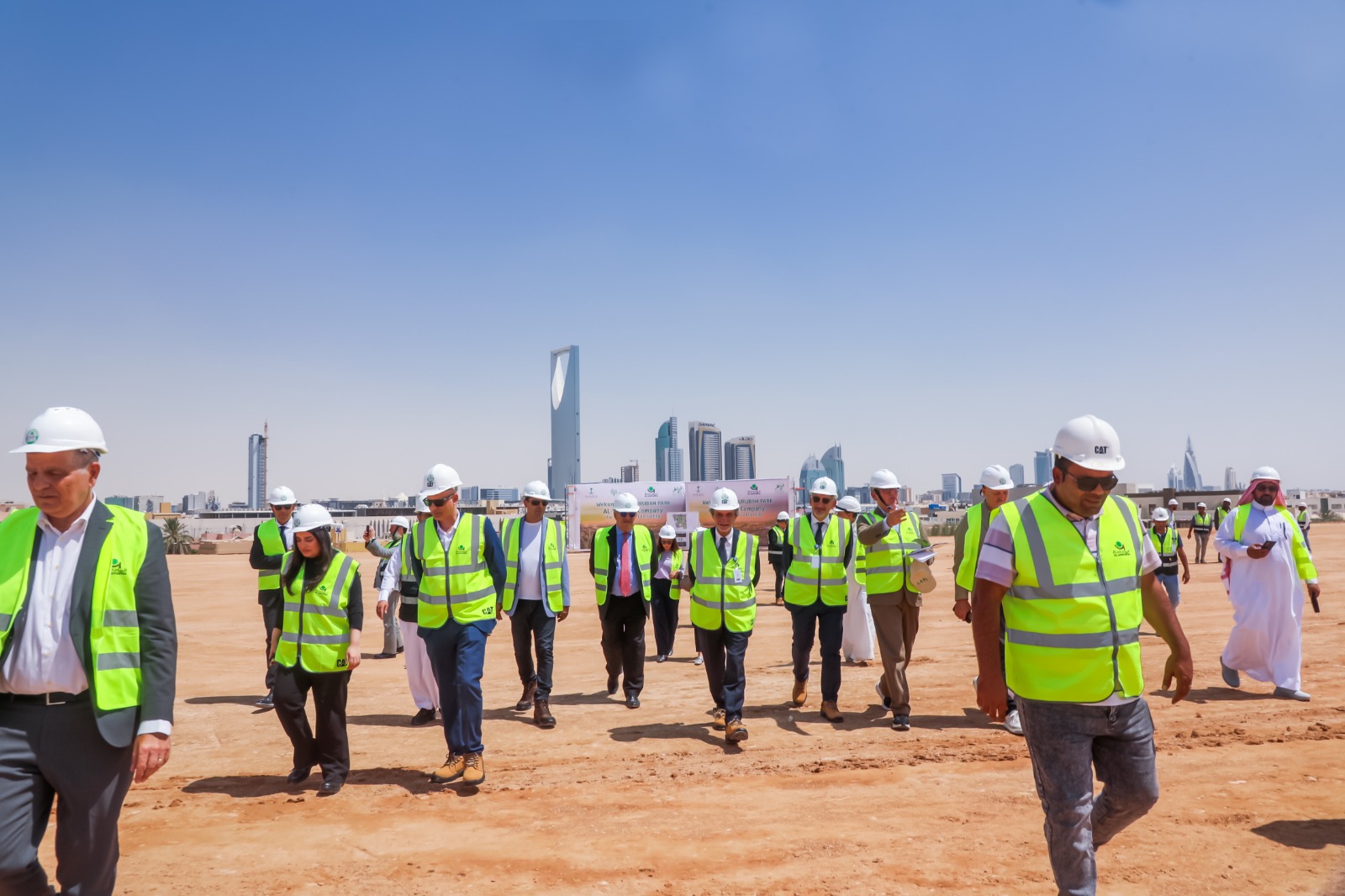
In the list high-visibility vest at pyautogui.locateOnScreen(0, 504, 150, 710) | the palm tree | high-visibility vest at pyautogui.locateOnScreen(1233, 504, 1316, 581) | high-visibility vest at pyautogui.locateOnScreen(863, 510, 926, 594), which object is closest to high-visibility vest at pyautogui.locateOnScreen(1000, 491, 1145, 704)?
high-visibility vest at pyautogui.locateOnScreen(0, 504, 150, 710)

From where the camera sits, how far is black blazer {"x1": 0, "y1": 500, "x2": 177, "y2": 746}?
298 centimetres

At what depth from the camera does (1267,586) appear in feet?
27.9

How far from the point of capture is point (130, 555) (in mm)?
3146

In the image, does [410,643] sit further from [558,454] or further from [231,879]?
[558,454]

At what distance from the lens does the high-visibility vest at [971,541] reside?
6.45 metres

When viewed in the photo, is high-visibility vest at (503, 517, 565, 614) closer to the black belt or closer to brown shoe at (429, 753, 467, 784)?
brown shoe at (429, 753, 467, 784)

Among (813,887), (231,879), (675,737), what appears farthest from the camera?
(675,737)

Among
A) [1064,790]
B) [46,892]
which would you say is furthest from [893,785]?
[46,892]

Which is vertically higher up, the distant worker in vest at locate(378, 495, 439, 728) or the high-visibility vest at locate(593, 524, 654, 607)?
the high-visibility vest at locate(593, 524, 654, 607)

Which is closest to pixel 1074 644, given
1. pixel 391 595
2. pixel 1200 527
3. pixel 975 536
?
pixel 975 536

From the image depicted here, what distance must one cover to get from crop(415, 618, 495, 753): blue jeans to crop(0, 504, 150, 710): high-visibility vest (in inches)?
118

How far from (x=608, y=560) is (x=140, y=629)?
577 cm

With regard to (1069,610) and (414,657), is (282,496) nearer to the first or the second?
(414,657)

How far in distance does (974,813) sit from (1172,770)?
177 cm
